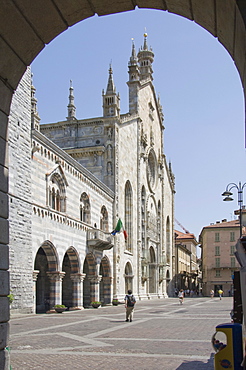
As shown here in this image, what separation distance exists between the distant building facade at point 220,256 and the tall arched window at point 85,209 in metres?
53.9

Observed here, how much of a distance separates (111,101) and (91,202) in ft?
42.0

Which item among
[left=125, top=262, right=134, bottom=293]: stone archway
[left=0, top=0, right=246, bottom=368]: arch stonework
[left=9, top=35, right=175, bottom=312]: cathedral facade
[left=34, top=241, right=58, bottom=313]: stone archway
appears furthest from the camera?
[left=125, top=262, right=134, bottom=293]: stone archway

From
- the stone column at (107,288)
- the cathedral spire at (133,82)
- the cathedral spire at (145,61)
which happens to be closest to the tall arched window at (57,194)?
the stone column at (107,288)

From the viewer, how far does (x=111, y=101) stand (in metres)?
46.6

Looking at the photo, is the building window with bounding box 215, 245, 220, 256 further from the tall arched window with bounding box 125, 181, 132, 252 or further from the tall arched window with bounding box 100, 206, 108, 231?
the tall arched window with bounding box 100, 206, 108, 231

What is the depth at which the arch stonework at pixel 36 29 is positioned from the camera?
245 inches

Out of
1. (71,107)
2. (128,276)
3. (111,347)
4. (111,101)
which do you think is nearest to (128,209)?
(128,276)

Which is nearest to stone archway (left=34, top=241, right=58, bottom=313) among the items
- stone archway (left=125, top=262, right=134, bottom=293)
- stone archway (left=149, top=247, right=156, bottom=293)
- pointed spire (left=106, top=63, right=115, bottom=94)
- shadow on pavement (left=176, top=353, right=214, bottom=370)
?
stone archway (left=125, top=262, right=134, bottom=293)

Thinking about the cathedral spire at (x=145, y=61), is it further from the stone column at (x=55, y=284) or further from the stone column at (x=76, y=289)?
the stone column at (x=55, y=284)

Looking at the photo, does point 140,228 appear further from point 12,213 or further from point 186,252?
point 186,252

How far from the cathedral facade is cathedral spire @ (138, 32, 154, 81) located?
0.46ft

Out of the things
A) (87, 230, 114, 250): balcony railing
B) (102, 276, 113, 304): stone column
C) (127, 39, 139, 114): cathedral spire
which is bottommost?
(102, 276, 113, 304): stone column

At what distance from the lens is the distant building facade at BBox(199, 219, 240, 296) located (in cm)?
8669

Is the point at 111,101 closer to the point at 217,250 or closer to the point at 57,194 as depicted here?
the point at 57,194
